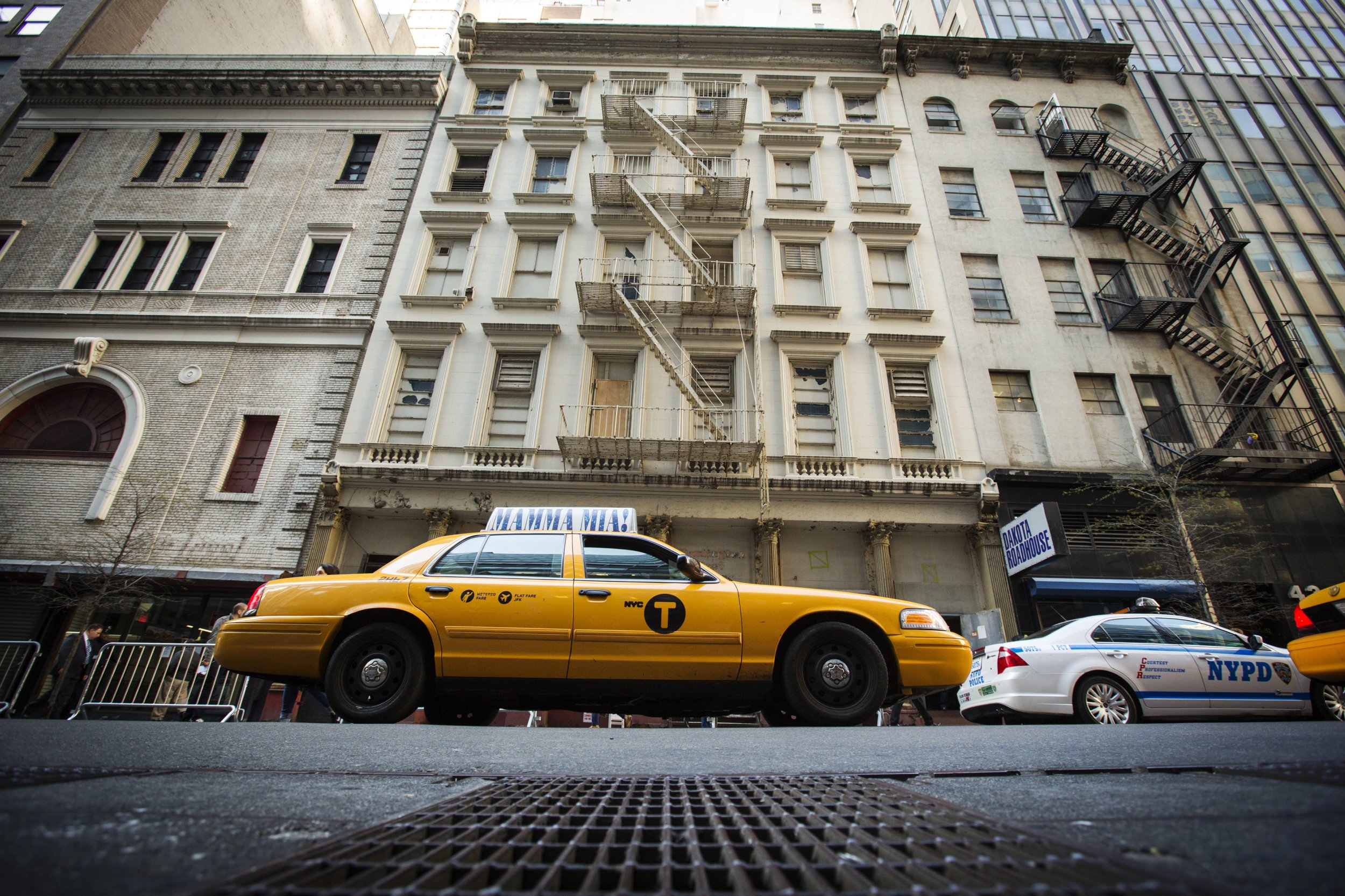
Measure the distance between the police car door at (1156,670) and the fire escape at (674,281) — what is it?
759 cm

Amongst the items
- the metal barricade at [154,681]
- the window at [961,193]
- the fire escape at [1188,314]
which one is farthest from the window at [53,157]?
the fire escape at [1188,314]

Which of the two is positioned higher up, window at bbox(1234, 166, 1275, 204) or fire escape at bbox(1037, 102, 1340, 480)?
window at bbox(1234, 166, 1275, 204)

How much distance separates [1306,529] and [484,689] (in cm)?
1903

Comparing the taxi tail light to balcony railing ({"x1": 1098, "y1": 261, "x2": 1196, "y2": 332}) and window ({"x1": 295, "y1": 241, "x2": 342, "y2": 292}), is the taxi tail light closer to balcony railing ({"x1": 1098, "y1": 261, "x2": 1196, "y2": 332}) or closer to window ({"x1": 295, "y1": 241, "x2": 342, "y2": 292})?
balcony railing ({"x1": 1098, "y1": 261, "x2": 1196, "y2": 332})

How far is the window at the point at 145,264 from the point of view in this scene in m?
16.8

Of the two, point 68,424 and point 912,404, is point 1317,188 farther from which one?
point 68,424

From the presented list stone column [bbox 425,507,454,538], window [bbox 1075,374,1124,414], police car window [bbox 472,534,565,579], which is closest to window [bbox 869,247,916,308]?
window [bbox 1075,374,1124,414]

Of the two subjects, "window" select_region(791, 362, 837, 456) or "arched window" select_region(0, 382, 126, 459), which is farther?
"window" select_region(791, 362, 837, 456)

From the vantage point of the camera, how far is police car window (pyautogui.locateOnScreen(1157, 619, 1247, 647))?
741 centimetres

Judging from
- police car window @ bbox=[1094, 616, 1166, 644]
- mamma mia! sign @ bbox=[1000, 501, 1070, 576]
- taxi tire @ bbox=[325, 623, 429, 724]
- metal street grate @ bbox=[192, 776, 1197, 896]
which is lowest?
metal street grate @ bbox=[192, 776, 1197, 896]

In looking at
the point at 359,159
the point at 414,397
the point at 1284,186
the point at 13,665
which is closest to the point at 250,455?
the point at 414,397

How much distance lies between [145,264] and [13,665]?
1170 centimetres

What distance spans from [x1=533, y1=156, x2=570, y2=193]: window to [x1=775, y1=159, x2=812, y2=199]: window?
6808 millimetres

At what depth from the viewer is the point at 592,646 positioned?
16.4 ft
